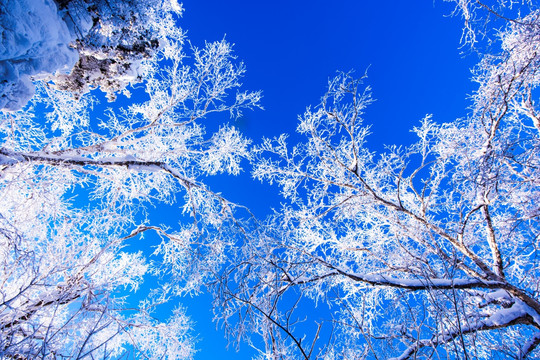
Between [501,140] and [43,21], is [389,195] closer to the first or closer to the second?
[501,140]

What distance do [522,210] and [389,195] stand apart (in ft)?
9.52

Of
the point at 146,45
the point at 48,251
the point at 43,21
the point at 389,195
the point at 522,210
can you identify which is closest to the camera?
the point at 43,21

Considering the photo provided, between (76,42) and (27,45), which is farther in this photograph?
(76,42)

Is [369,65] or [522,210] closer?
[522,210]

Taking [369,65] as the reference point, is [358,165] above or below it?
below

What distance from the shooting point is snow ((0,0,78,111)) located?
319 cm

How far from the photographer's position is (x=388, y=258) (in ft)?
22.8

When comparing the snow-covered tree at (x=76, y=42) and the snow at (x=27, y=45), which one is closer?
the snow at (x=27, y=45)

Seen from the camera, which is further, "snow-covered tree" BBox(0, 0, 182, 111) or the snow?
"snow-covered tree" BBox(0, 0, 182, 111)

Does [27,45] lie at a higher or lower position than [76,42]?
lower

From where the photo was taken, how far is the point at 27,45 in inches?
136

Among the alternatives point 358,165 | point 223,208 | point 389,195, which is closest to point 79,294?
point 223,208

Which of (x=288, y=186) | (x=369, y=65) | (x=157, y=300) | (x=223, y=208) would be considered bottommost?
(x=157, y=300)

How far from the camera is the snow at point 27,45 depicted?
10.5 feet
